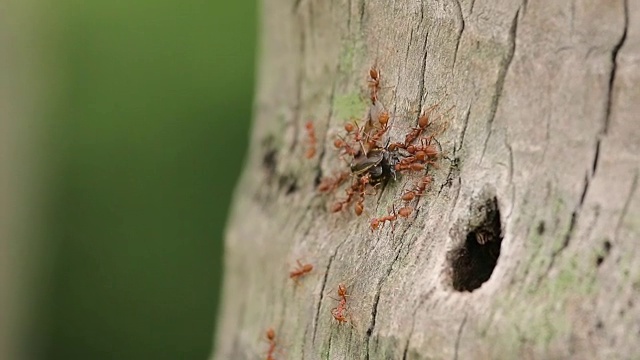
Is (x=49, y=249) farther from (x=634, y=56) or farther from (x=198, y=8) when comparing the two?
(x=634, y=56)

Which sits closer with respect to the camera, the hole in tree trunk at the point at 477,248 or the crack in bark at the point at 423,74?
the hole in tree trunk at the point at 477,248

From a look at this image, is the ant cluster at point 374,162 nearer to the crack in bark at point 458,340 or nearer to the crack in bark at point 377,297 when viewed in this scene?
the crack in bark at point 377,297

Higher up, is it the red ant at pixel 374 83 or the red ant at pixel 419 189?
the red ant at pixel 374 83

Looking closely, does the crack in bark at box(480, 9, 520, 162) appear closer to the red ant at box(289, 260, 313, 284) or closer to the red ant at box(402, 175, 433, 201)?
the red ant at box(402, 175, 433, 201)

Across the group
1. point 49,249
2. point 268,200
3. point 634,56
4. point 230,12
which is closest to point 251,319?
point 268,200

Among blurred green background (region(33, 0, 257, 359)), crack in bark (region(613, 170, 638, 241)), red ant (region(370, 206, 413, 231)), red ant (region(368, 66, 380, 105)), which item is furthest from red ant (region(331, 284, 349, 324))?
blurred green background (region(33, 0, 257, 359))

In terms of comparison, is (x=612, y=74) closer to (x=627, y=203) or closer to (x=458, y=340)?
(x=627, y=203)

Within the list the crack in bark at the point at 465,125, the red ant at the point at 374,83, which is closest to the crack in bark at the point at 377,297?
the crack in bark at the point at 465,125
